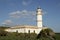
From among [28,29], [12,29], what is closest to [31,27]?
[28,29]

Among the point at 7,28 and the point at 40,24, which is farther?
the point at 7,28

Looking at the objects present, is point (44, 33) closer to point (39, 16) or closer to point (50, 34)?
point (50, 34)

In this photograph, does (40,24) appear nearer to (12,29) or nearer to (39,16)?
(39,16)

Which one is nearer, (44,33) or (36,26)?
(44,33)

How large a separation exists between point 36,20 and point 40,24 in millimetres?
1221

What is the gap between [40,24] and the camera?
4344cm

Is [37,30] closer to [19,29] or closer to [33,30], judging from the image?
[33,30]

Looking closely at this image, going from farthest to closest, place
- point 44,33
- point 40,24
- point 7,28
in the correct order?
point 7,28, point 40,24, point 44,33

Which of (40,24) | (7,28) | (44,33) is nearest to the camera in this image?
(44,33)

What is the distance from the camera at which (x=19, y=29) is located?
44.9 m

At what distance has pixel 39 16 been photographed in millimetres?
44031

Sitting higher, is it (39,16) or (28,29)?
(39,16)

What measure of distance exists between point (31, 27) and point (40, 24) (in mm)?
2291

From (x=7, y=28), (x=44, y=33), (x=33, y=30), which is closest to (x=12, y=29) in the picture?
(x=7, y=28)
